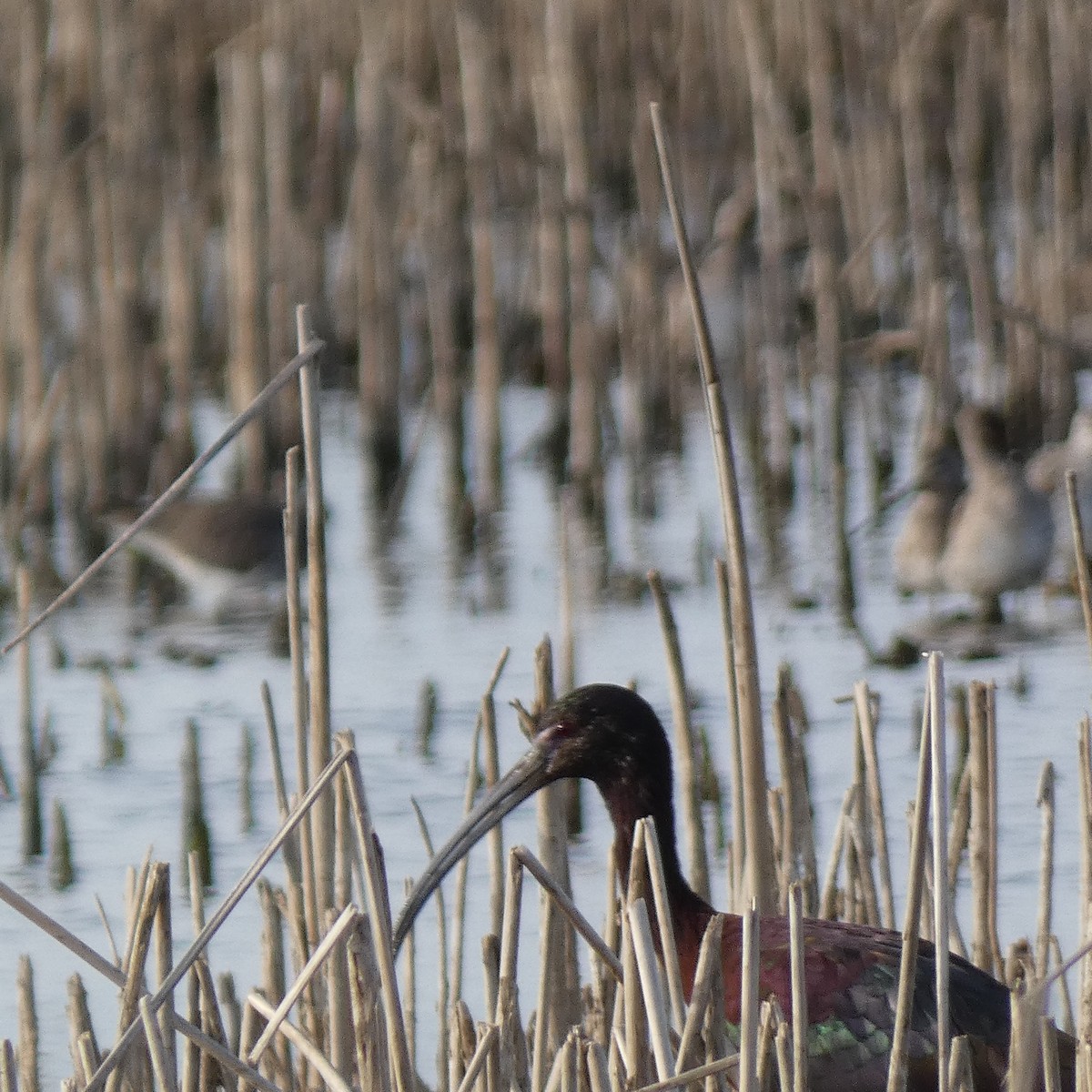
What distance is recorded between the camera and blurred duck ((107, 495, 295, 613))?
834 cm

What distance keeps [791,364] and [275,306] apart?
3114 mm

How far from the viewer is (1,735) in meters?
6.43

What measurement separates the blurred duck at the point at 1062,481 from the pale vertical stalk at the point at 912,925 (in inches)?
226

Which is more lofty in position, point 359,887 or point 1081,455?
point 1081,455

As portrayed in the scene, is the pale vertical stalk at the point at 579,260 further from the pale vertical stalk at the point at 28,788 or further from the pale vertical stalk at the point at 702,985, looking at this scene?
the pale vertical stalk at the point at 702,985

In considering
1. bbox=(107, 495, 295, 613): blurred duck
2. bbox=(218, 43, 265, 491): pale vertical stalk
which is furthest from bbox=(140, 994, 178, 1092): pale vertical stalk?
bbox=(218, 43, 265, 491): pale vertical stalk

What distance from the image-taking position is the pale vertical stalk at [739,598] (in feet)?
9.63

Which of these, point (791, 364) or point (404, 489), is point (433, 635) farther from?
point (791, 364)

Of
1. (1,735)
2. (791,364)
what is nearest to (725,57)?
(791,364)

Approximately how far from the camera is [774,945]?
3252mm

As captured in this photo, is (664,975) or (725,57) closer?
(664,975)

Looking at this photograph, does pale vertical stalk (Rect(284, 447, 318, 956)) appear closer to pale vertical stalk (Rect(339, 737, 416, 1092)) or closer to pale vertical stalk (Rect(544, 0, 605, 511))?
pale vertical stalk (Rect(339, 737, 416, 1092))

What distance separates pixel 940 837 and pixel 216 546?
606 cm

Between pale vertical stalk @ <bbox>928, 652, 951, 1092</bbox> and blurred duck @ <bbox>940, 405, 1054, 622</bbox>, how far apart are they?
5082mm
